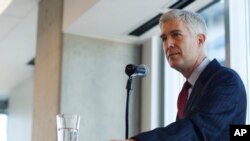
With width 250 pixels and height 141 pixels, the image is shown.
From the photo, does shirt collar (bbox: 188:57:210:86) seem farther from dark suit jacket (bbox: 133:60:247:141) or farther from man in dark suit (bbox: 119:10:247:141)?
dark suit jacket (bbox: 133:60:247:141)

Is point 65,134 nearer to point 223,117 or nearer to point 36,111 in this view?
point 223,117

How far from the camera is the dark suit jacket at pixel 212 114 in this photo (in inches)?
56.9

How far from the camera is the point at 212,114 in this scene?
57.7 inches

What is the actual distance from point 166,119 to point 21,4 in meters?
1.56

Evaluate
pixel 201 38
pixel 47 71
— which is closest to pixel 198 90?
pixel 201 38

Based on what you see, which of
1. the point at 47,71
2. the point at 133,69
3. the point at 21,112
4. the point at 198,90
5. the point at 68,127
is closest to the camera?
the point at 198,90

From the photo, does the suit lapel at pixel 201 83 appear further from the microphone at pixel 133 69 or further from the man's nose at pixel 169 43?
the microphone at pixel 133 69

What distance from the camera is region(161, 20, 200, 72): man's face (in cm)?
174

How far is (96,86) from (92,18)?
57cm

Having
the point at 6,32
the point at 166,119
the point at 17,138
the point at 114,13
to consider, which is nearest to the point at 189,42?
the point at 114,13

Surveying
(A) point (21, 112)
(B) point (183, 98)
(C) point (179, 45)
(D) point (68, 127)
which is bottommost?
(D) point (68, 127)

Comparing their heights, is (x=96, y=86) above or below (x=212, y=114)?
above

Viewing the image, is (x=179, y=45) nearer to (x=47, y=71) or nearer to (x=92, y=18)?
(x=92, y=18)

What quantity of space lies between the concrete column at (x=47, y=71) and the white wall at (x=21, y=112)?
2427mm
